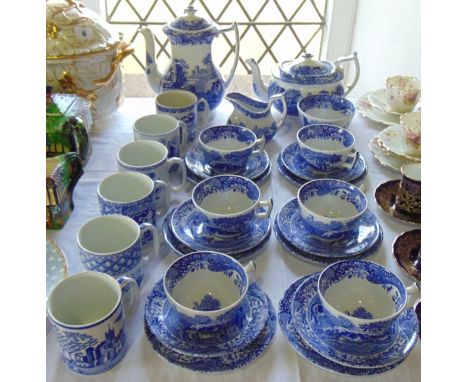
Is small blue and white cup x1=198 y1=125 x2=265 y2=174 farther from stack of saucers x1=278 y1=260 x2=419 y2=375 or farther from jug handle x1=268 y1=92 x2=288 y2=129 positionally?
stack of saucers x1=278 y1=260 x2=419 y2=375

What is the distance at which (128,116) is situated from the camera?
2.86 feet

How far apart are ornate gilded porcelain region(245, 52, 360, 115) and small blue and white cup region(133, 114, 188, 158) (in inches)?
7.6

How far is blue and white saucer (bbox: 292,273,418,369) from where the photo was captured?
1.47 ft

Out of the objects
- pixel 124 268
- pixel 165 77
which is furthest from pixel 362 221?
pixel 165 77

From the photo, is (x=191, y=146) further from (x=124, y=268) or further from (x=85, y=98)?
(x=124, y=268)

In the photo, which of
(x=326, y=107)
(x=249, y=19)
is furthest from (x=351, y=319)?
(x=249, y=19)

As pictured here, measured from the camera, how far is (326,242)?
58 centimetres

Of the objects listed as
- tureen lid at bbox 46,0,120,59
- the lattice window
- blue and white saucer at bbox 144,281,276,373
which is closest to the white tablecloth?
blue and white saucer at bbox 144,281,276,373

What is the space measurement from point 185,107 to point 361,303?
397 mm

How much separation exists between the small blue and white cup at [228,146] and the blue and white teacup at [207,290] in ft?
0.66

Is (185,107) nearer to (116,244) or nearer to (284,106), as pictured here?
(284,106)

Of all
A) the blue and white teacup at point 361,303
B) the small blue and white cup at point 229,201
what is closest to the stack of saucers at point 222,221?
the small blue and white cup at point 229,201

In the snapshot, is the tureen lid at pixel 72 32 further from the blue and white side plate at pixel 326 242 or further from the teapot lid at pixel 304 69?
the blue and white side plate at pixel 326 242

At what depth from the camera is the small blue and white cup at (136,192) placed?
1.88ft
